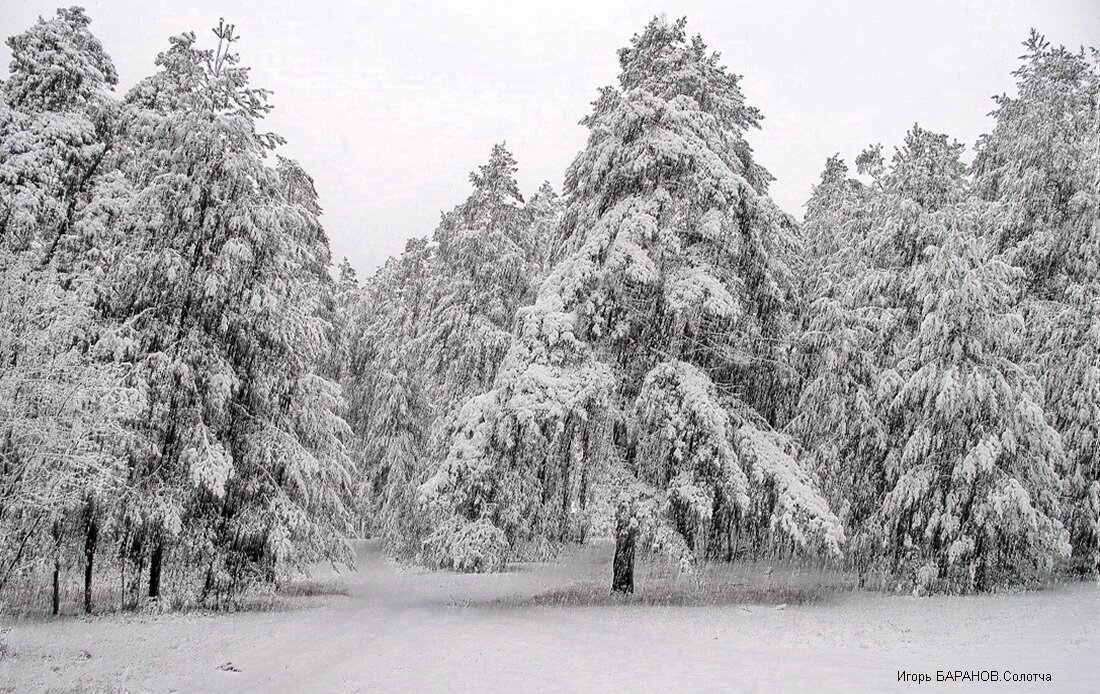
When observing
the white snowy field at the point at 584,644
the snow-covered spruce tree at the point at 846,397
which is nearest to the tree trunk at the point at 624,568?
the white snowy field at the point at 584,644

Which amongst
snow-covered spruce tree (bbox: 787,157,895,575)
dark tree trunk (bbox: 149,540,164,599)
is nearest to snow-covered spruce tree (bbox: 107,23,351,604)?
dark tree trunk (bbox: 149,540,164,599)

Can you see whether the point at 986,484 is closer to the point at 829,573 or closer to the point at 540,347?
the point at 829,573

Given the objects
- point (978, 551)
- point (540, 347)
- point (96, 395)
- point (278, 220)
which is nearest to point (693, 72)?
point (540, 347)

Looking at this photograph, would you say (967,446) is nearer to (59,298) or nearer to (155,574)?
(59,298)

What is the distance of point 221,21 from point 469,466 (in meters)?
11.8

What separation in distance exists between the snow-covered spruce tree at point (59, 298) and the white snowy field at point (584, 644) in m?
2.27

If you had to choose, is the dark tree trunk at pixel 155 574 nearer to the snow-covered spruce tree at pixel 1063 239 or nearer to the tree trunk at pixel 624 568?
the tree trunk at pixel 624 568

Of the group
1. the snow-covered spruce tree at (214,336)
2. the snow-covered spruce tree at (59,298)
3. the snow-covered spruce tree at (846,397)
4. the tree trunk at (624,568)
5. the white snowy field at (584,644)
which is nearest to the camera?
the white snowy field at (584,644)

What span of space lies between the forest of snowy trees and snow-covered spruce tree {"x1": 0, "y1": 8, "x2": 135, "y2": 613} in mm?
100

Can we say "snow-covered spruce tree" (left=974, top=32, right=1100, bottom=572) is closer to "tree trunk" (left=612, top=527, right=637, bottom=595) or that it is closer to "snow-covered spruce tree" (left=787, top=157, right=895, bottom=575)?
"snow-covered spruce tree" (left=787, top=157, right=895, bottom=575)

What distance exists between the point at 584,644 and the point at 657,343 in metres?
7.50

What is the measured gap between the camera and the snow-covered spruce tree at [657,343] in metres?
16.4

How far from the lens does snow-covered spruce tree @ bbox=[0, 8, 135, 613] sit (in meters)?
10.9

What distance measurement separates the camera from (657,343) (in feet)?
60.6
